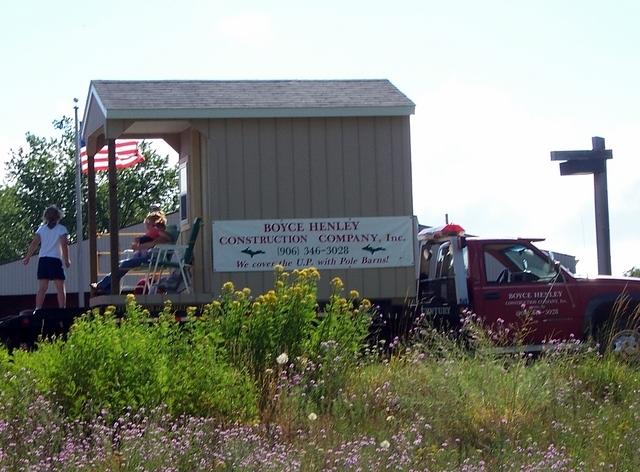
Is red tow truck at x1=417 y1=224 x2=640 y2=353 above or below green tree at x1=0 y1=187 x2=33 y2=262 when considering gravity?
below

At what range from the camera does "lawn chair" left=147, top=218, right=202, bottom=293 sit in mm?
15750

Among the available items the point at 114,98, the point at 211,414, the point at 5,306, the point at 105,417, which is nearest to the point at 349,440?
the point at 211,414

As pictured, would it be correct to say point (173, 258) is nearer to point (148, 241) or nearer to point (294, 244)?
point (148, 241)

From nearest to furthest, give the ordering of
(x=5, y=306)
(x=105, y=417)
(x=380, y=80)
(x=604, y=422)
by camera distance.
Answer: (x=105, y=417) < (x=604, y=422) < (x=380, y=80) < (x=5, y=306)

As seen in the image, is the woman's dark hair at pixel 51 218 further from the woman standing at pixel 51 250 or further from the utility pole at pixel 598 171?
the utility pole at pixel 598 171

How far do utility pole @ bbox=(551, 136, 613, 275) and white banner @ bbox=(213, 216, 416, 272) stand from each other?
3.98 m

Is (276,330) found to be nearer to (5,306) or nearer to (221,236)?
(221,236)

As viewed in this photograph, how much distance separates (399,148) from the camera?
16.0 metres

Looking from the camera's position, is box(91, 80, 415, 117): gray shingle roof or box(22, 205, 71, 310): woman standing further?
box(91, 80, 415, 117): gray shingle roof

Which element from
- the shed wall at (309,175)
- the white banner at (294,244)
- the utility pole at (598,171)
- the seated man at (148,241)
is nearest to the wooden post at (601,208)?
the utility pole at (598,171)

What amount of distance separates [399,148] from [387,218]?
92cm

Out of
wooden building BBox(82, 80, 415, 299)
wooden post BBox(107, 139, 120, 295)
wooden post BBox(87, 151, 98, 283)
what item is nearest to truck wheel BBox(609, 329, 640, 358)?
wooden building BBox(82, 80, 415, 299)

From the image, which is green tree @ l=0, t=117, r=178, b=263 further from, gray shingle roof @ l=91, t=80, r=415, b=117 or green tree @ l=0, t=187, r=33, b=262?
gray shingle roof @ l=91, t=80, r=415, b=117

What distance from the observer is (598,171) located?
60.7 ft
